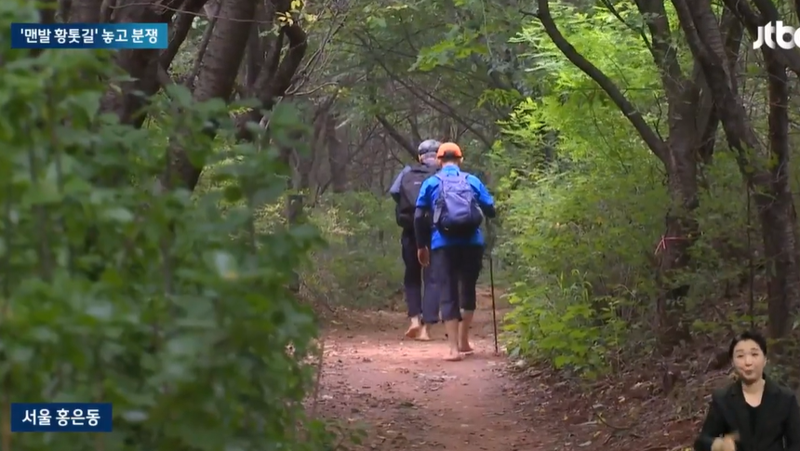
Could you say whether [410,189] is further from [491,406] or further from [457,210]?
[491,406]

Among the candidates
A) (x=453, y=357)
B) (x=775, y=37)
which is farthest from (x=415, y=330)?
(x=775, y=37)

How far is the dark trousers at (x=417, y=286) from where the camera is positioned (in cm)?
1137

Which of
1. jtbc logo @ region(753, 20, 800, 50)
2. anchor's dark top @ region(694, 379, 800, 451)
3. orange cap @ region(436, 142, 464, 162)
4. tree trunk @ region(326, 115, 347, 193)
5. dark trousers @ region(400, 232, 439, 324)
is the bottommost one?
anchor's dark top @ region(694, 379, 800, 451)

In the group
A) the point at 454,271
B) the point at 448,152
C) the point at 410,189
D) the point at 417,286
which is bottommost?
the point at 417,286

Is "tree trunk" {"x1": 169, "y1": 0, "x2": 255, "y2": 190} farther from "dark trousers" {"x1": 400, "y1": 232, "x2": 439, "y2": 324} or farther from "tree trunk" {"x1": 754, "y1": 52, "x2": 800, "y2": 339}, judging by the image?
"dark trousers" {"x1": 400, "y1": 232, "x2": 439, "y2": 324}

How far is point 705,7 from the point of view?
22.8ft

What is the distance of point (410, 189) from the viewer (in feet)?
38.0

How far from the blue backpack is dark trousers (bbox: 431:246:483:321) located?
7.2 inches

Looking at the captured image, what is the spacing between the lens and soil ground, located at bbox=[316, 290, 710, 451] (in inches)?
294

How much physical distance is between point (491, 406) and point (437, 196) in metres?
2.21

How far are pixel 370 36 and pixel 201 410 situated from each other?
17507 millimetres

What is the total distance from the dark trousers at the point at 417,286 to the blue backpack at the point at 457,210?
83 cm

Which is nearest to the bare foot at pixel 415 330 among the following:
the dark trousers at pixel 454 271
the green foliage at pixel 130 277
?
the dark trousers at pixel 454 271

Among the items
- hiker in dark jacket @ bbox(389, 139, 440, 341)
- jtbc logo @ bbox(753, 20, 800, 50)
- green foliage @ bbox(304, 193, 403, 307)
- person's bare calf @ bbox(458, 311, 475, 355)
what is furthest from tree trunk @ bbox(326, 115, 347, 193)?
jtbc logo @ bbox(753, 20, 800, 50)
